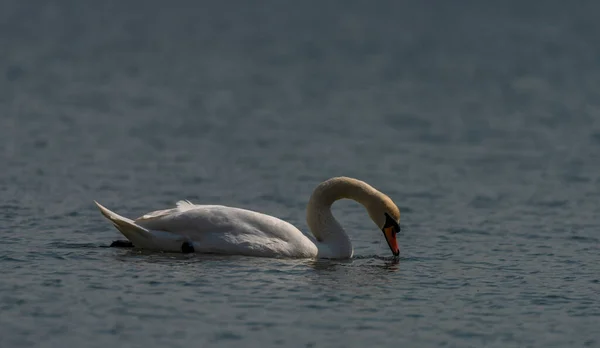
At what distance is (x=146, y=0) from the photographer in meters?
78.5

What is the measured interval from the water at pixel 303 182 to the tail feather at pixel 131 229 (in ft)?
0.64

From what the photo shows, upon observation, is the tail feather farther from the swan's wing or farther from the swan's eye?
the swan's eye

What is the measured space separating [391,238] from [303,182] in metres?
5.56

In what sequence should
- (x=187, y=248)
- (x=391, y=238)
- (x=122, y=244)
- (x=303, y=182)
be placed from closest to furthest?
(x=187, y=248)
(x=122, y=244)
(x=391, y=238)
(x=303, y=182)

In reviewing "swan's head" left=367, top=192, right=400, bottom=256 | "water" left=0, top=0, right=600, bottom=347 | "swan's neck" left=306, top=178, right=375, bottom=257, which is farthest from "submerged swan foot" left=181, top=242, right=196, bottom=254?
"swan's head" left=367, top=192, right=400, bottom=256

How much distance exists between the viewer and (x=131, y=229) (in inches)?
674

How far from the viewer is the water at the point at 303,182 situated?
14180 millimetres

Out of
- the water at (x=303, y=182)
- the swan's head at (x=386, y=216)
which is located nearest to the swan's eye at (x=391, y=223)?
the swan's head at (x=386, y=216)

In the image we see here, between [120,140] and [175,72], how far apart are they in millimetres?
16114

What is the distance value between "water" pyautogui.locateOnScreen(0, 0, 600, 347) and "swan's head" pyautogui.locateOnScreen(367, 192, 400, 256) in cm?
31

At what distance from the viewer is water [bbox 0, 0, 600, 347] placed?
14.2 metres

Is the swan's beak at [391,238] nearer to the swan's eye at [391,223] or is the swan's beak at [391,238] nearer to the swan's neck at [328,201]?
the swan's eye at [391,223]

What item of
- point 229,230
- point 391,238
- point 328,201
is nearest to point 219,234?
point 229,230

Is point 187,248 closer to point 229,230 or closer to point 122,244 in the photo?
point 229,230
